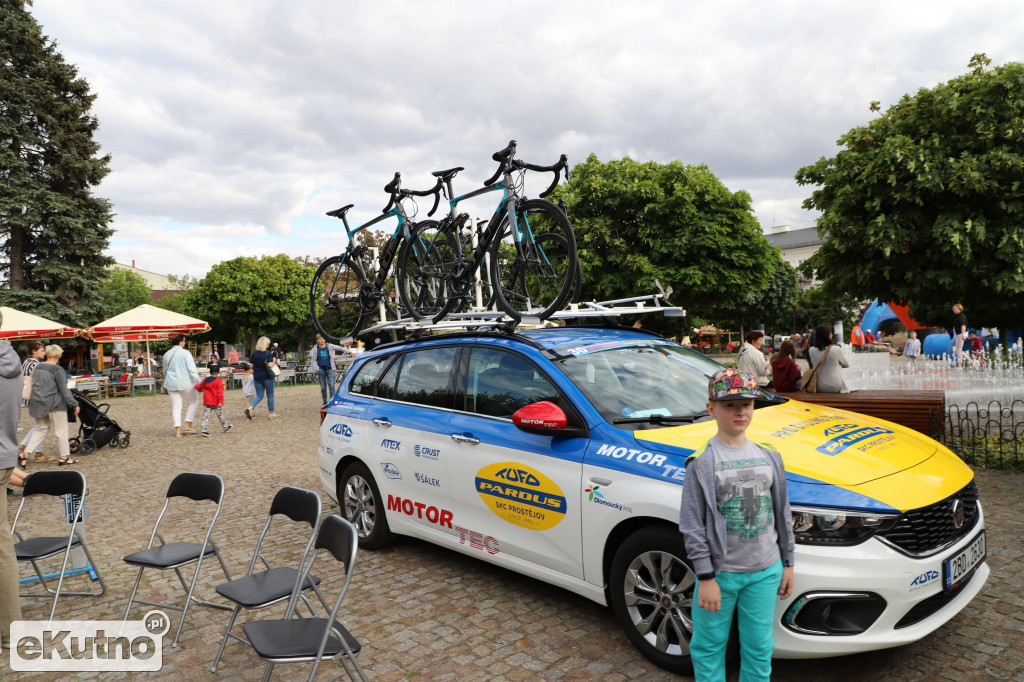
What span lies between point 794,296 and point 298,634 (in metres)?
61.9

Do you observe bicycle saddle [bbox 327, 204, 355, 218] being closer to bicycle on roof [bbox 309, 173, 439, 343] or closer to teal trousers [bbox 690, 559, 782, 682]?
bicycle on roof [bbox 309, 173, 439, 343]

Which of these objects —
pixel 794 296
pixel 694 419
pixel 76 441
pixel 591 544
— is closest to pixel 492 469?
pixel 591 544

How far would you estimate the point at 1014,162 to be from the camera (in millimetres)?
7738

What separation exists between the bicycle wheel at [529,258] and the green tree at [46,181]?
1307 inches

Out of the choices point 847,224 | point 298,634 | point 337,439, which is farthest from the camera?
point 847,224

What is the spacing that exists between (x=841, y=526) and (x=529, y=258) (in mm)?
3478

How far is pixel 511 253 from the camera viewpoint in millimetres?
6039

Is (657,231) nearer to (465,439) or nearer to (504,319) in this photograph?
(504,319)

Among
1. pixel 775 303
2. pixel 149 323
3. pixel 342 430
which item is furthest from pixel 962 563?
pixel 775 303

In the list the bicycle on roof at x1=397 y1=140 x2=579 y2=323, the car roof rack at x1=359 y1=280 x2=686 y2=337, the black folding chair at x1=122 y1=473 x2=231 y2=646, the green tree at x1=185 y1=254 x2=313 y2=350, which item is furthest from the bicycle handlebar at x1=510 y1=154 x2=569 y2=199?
the green tree at x1=185 y1=254 x2=313 y2=350

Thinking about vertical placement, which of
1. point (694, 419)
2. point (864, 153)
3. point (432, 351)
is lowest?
point (694, 419)

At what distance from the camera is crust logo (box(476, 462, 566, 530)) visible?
4012mm

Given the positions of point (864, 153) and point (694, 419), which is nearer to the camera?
point (694, 419)

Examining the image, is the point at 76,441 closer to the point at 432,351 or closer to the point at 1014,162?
the point at 432,351
